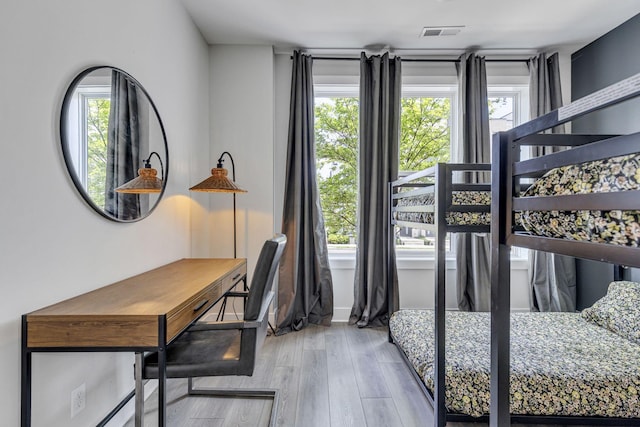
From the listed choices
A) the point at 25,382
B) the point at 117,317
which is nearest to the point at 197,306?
the point at 117,317

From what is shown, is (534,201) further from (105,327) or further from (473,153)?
(473,153)

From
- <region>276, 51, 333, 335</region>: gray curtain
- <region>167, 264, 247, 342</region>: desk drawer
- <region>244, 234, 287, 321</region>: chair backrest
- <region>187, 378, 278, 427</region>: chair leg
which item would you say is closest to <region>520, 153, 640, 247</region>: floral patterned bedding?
<region>244, 234, 287, 321</region>: chair backrest

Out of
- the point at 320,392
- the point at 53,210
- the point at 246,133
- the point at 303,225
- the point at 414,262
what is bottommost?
the point at 320,392

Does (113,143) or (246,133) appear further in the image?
(246,133)

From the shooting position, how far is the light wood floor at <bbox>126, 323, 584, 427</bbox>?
1745 mm

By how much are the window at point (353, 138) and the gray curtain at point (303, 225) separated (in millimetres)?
272

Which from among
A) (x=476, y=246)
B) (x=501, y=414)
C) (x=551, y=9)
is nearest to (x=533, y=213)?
(x=501, y=414)

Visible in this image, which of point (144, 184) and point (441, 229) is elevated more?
point (144, 184)

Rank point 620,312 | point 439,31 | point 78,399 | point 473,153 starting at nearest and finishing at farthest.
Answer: point 78,399 → point 620,312 → point 439,31 → point 473,153

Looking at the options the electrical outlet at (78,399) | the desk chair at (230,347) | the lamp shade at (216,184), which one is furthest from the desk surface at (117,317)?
the lamp shade at (216,184)

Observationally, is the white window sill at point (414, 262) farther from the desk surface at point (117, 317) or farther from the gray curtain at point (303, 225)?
the desk surface at point (117, 317)

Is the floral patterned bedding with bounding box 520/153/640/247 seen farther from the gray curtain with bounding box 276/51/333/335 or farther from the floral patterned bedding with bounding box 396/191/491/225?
the gray curtain with bounding box 276/51/333/335

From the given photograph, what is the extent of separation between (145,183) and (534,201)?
75.4 inches

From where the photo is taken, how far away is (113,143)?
5.34ft
